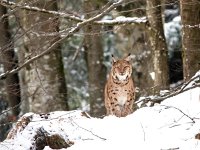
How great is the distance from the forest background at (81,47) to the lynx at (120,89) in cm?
64

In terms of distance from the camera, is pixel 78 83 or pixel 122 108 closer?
pixel 122 108

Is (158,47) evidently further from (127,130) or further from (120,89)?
(127,130)

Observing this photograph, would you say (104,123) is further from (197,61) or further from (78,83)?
(78,83)

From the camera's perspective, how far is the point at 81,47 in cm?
1274

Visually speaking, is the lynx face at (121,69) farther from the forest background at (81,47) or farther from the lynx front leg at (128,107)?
the forest background at (81,47)

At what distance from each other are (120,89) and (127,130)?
229 cm

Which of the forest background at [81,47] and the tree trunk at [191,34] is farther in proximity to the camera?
the tree trunk at [191,34]

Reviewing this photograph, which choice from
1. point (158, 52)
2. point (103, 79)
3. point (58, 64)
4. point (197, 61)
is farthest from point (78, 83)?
point (197, 61)

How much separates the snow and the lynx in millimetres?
1316

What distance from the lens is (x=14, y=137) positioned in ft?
21.9

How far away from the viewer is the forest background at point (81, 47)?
6988 mm

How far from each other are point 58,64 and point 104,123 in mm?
5535

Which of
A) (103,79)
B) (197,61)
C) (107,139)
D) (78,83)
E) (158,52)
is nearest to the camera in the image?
(107,139)

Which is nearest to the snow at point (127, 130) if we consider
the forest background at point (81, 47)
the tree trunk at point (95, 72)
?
the forest background at point (81, 47)
